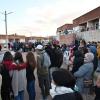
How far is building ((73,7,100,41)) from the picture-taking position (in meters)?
34.8

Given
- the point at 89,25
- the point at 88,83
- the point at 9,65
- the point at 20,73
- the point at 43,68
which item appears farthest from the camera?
the point at 89,25

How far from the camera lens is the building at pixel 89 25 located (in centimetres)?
3477

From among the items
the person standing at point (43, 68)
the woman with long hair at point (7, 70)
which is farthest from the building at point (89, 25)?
the woman with long hair at point (7, 70)

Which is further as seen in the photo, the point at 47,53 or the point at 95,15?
the point at 95,15

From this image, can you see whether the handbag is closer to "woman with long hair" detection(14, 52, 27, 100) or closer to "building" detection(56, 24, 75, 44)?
"woman with long hair" detection(14, 52, 27, 100)

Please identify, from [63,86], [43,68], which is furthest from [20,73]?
[63,86]

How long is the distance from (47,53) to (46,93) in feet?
4.42

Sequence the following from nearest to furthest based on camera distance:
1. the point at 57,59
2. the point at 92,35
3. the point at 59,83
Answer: the point at 59,83 → the point at 57,59 → the point at 92,35

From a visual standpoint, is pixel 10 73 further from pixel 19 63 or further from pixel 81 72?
pixel 81 72

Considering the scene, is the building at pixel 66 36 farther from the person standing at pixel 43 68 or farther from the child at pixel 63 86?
the child at pixel 63 86

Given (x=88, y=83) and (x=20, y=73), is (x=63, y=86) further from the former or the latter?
(x=88, y=83)

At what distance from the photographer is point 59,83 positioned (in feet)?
13.1

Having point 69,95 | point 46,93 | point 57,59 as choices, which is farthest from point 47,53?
point 69,95

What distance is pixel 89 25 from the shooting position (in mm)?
53719
